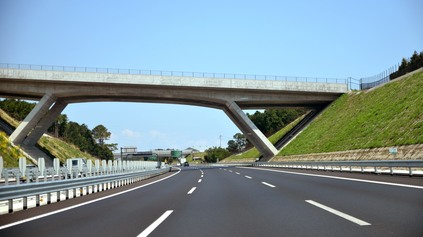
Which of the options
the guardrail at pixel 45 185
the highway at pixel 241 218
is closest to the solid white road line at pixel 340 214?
the highway at pixel 241 218

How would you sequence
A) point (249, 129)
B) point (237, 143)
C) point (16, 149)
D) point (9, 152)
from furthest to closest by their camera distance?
1. point (237, 143)
2. point (249, 129)
3. point (16, 149)
4. point (9, 152)

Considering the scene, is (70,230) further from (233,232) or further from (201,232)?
(233,232)

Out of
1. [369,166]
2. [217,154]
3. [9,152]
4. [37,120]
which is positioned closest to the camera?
[369,166]

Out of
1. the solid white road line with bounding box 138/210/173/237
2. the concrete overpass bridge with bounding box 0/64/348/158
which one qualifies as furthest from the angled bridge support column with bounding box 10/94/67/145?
the solid white road line with bounding box 138/210/173/237

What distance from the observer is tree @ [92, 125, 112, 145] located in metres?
138

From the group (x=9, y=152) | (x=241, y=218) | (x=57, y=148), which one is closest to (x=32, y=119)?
(x=9, y=152)

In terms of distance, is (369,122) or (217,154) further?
(217,154)

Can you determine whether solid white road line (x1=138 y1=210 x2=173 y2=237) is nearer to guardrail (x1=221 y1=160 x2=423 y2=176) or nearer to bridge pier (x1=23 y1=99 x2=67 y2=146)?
guardrail (x1=221 y1=160 x2=423 y2=176)

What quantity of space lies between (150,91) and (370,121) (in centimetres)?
2709

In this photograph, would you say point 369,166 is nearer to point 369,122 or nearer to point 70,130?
point 369,122

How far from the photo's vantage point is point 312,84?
51.8 metres

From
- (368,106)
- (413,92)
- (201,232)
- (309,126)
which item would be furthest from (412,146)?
(309,126)

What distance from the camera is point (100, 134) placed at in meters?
138

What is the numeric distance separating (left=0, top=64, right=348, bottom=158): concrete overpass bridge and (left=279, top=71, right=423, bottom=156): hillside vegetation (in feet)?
14.6
